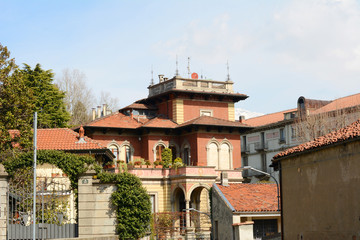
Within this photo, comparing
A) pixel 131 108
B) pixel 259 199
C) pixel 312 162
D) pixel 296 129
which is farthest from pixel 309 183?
pixel 296 129

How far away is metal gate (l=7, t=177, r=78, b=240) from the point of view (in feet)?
74.5

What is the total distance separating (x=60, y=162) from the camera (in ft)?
78.9

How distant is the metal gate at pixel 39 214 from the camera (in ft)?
74.5

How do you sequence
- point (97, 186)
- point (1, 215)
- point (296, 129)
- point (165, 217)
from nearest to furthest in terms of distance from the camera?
point (1, 215)
point (97, 186)
point (165, 217)
point (296, 129)

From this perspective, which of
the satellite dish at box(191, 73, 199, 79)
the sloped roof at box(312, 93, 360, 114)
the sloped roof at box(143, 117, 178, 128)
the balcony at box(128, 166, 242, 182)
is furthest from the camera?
the sloped roof at box(312, 93, 360, 114)

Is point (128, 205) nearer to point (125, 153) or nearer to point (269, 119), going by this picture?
point (125, 153)

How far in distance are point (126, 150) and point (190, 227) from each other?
12.9 metres

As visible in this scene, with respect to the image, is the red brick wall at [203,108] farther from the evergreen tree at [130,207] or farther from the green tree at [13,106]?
the evergreen tree at [130,207]

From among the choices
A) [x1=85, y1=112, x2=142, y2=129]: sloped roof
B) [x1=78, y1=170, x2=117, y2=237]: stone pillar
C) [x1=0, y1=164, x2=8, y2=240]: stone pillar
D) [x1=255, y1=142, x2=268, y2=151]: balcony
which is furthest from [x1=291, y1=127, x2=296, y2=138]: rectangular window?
[x1=0, y1=164, x2=8, y2=240]: stone pillar

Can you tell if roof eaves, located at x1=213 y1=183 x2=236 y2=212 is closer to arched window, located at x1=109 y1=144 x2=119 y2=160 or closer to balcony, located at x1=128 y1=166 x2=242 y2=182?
balcony, located at x1=128 y1=166 x2=242 y2=182

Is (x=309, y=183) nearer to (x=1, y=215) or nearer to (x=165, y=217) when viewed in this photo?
(x=1, y=215)

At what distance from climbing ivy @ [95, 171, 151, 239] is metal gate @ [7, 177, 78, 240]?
1.79 metres

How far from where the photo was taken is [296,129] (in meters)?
61.7

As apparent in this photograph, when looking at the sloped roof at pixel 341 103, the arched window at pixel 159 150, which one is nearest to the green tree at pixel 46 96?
the arched window at pixel 159 150
